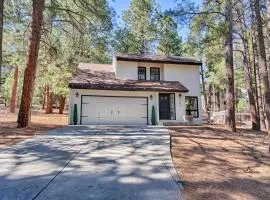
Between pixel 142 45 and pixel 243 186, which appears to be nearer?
pixel 243 186

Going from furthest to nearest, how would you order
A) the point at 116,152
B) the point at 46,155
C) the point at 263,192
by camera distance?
the point at 116,152 → the point at 46,155 → the point at 263,192

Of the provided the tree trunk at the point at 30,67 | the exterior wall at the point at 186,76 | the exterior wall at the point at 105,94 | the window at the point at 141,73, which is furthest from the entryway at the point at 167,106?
the tree trunk at the point at 30,67

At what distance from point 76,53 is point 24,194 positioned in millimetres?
21039

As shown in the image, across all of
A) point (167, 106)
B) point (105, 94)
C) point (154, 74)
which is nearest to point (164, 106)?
point (167, 106)

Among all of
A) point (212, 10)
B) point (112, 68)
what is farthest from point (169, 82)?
point (212, 10)

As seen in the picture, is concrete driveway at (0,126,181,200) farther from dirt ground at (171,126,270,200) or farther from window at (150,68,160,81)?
window at (150,68,160,81)

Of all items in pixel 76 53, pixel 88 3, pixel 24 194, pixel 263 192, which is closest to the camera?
pixel 24 194

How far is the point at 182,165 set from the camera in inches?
284

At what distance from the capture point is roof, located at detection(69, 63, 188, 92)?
17.9 meters

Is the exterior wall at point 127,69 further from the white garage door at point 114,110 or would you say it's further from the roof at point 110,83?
the white garage door at point 114,110

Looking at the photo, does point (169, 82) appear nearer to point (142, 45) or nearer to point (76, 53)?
point (76, 53)

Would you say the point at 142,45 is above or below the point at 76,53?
above

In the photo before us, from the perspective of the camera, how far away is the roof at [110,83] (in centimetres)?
1788

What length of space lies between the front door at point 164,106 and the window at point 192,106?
1574mm
